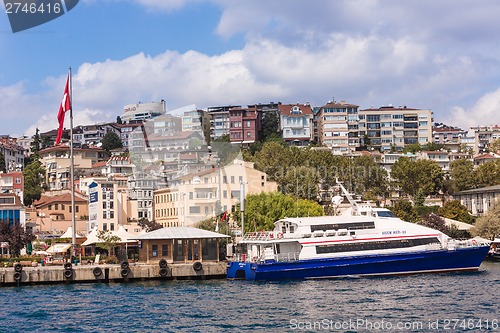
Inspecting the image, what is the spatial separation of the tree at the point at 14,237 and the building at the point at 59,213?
85.1ft

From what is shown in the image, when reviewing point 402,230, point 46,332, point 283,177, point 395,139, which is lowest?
point 46,332

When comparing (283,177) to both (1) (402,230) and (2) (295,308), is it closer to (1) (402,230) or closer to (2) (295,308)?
(1) (402,230)

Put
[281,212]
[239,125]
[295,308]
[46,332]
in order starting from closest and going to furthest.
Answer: [46,332], [295,308], [281,212], [239,125]

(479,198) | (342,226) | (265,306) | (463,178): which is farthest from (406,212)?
(265,306)

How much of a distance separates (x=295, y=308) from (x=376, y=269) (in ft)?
53.4

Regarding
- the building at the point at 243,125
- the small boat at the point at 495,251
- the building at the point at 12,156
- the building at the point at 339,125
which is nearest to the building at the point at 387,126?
the building at the point at 339,125

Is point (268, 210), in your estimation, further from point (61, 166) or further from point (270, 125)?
point (61, 166)

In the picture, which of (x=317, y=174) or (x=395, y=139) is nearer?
(x=317, y=174)

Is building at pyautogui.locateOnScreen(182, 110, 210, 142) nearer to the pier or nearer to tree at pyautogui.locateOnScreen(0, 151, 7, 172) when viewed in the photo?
tree at pyautogui.locateOnScreen(0, 151, 7, 172)

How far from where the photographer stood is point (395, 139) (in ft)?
484

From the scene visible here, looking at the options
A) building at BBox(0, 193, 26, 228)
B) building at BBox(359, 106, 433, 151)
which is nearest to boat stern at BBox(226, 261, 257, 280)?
building at BBox(0, 193, 26, 228)

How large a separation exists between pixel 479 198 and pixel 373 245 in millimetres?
46915

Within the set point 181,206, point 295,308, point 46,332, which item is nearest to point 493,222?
point 181,206

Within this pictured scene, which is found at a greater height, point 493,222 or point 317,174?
point 317,174
